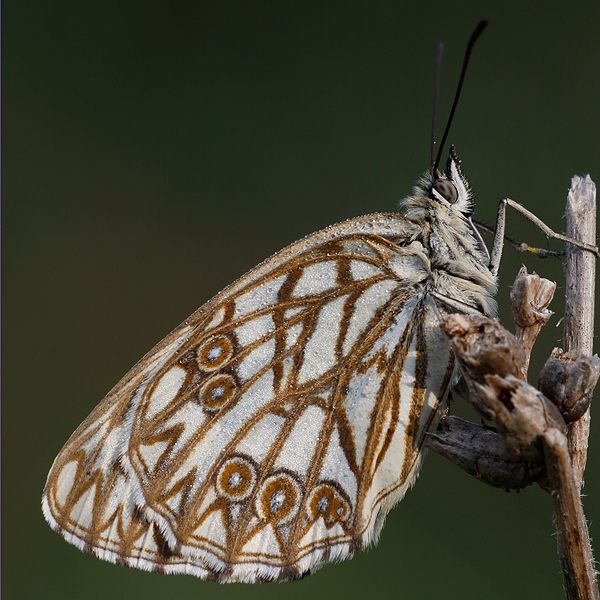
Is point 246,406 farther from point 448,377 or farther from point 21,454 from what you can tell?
point 21,454

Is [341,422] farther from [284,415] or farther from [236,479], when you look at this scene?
[236,479]

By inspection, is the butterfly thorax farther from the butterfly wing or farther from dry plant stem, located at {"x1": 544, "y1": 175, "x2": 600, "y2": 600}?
dry plant stem, located at {"x1": 544, "y1": 175, "x2": 600, "y2": 600}

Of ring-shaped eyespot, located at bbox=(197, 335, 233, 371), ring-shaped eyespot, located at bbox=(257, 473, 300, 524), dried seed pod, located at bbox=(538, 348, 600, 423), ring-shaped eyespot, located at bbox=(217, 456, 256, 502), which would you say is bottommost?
ring-shaped eyespot, located at bbox=(257, 473, 300, 524)

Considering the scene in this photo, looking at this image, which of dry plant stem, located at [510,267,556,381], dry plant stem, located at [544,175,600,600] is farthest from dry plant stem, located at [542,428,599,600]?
dry plant stem, located at [510,267,556,381]

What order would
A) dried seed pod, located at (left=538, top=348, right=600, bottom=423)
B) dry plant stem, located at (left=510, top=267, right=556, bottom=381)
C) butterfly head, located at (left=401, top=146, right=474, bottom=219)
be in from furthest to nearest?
1. butterfly head, located at (left=401, top=146, right=474, bottom=219)
2. dry plant stem, located at (left=510, top=267, right=556, bottom=381)
3. dried seed pod, located at (left=538, top=348, right=600, bottom=423)

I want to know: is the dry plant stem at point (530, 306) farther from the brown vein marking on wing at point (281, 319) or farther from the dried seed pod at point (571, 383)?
the brown vein marking on wing at point (281, 319)

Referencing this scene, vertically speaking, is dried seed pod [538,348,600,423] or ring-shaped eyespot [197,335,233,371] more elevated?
ring-shaped eyespot [197,335,233,371]
